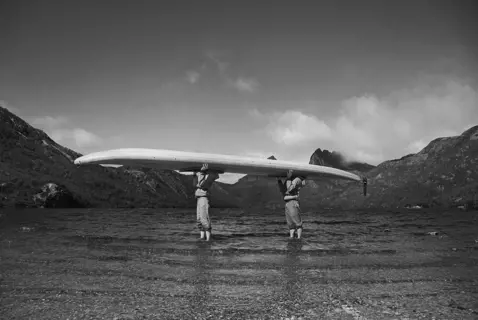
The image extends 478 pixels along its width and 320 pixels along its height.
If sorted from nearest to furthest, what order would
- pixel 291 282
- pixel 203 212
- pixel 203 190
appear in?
1. pixel 291 282
2. pixel 203 212
3. pixel 203 190

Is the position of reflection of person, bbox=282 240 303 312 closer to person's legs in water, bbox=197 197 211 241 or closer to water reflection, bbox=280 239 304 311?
water reflection, bbox=280 239 304 311

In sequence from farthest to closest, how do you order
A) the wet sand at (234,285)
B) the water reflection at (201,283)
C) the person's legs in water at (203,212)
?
the person's legs in water at (203,212)
the water reflection at (201,283)
the wet sand at (234,285)

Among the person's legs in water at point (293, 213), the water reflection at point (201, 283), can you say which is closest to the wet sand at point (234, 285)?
the water reflection at point (201, 283)

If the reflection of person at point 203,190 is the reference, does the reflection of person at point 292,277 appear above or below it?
below

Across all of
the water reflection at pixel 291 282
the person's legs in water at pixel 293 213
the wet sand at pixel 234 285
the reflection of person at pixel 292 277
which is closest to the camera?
the wet sand at pixel 234 285

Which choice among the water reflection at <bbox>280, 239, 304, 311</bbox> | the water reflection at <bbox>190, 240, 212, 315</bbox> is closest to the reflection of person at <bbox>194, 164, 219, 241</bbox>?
the water reflection at <bbox>190, 240, 212, 315</bbox>

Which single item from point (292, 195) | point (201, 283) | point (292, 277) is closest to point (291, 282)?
point (292, 277)

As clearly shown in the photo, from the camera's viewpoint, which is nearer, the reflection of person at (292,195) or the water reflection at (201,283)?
the water reflection at (201,283)

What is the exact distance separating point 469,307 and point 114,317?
6.14 m

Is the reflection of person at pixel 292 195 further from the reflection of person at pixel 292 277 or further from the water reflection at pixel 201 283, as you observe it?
the water reflection at pixel 201 283

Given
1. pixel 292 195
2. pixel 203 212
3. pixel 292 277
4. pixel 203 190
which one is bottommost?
pixel 292 277

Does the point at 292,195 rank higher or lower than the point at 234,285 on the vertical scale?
higher

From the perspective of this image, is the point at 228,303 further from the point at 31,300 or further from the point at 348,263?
the point at 348,263

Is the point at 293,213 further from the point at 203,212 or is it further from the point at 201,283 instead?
the point at 201,283
